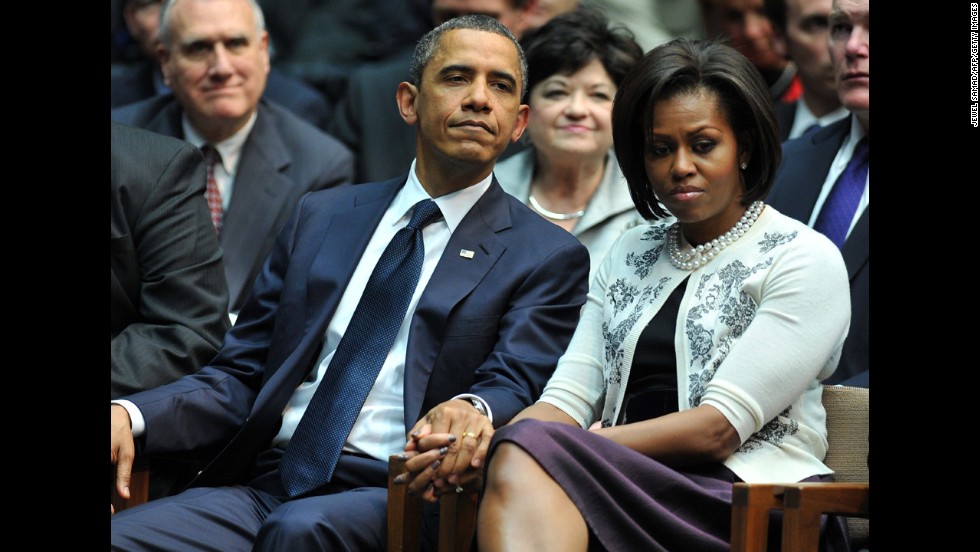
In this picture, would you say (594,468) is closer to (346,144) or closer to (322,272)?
(322,272)

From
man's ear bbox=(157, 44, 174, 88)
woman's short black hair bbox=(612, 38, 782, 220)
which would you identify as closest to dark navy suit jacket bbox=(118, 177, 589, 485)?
woman's short black hair bbox=(612, 38, 782, 220)

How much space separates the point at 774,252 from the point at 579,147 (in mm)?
1547

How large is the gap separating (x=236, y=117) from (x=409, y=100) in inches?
54.5

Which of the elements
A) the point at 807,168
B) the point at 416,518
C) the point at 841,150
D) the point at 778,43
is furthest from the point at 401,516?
the point at 778,43

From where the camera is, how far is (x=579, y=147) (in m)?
4.48

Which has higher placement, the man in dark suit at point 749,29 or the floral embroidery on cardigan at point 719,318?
the man in dark suit at point 749,29

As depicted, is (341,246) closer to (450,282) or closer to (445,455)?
(450,282)

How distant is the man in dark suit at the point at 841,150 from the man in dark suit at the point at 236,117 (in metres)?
1.56

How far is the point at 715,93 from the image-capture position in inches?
122

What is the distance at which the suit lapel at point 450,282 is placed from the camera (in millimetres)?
3201

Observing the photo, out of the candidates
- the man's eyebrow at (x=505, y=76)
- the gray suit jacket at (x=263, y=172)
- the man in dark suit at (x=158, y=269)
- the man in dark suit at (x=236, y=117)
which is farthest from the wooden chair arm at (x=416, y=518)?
the man in dark suit at (x=236, y=117)

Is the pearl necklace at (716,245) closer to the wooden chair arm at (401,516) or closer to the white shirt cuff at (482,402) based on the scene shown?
the white shirt cuff at (482,402)

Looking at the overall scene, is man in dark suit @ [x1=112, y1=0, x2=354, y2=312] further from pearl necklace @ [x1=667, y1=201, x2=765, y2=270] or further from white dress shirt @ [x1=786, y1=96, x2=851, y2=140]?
pearl necklace @ [x1=667, y1=201, x2=765, y2=270]
